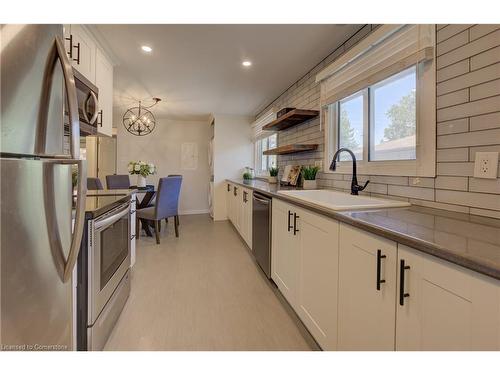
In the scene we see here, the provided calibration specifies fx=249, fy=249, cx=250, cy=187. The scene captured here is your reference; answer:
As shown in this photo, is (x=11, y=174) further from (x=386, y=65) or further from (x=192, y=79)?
(x=192, y=79)

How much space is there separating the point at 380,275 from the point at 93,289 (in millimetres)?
1472

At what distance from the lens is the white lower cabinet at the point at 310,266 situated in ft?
4.44

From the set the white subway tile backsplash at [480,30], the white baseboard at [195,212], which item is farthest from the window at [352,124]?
A: the white baseboard at [195,212]

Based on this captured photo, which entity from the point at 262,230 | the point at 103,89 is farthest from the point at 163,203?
the point at 262,230

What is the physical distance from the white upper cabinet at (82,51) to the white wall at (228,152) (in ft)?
10.4

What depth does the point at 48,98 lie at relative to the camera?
2.68 ft

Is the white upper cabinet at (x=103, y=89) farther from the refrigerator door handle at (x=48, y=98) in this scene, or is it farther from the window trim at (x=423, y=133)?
the window trim at (x=423, y=133)

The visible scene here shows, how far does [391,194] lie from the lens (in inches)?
69.4

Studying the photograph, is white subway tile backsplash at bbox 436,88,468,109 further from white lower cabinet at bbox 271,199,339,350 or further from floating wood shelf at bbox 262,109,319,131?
floating wood shelf at bbox 262,109,319,131

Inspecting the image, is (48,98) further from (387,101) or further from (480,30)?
(387,101)

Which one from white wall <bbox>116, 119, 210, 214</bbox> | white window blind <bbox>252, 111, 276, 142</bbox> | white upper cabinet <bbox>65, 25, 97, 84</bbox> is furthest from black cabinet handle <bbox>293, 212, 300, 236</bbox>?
white wall <bbox>116, 119, 210, 214</bbox>

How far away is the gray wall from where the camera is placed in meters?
1.14

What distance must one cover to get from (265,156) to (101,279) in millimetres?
3996
